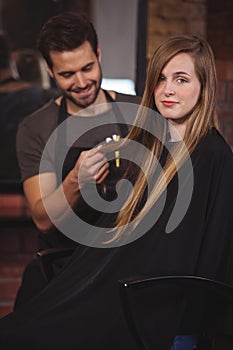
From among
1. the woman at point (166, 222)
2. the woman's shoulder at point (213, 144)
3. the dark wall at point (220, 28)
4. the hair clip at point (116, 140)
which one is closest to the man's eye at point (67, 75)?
the hair clip at point (116, 140)

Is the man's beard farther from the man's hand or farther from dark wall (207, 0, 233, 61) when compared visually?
dark wall (207, 0, 233, 61)

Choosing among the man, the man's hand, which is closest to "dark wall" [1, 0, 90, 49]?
the man

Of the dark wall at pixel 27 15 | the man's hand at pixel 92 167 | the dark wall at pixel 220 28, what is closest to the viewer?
the man's hand at pixel 92 167

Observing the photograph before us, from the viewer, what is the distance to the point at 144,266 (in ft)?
5.05

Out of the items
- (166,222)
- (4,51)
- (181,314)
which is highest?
(4,51)

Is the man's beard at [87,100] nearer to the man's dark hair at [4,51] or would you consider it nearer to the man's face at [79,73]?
the man's face at [79,73]

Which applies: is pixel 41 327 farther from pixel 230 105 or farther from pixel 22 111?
pixel 230 105

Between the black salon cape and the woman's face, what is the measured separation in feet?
0.31

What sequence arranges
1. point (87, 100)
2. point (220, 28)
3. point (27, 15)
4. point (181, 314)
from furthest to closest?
point (220, 28) → point (27, 15) → point (87, 100) → point (181, 314)

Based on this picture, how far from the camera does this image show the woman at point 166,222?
1468mm

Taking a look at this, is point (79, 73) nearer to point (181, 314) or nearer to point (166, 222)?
point (166, 222)

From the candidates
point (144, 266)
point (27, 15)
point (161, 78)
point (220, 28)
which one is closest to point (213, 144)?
point (161, 78)

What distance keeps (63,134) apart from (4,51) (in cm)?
64

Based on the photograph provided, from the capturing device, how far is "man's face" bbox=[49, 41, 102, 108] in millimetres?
1817
